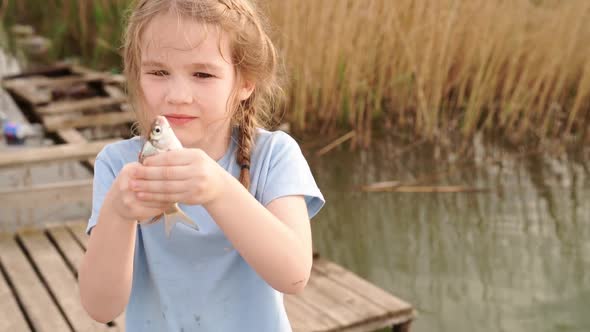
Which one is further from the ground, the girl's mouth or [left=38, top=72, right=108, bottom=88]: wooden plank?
the girl's mouth

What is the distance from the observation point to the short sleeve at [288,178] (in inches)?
56.8

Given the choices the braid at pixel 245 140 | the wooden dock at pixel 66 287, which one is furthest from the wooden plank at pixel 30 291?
the braid at pixel 245 140

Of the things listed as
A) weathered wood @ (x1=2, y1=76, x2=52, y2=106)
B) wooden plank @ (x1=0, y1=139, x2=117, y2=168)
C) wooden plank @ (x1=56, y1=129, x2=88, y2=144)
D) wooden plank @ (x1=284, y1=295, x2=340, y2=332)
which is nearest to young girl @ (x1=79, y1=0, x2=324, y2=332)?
wooden plank @ (x1=284, y1=295, x2=340, y2=332)

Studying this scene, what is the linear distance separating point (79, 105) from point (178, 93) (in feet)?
15.9

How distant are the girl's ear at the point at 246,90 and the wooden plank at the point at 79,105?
15.0 ft

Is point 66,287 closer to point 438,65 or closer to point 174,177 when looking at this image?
point 174,177

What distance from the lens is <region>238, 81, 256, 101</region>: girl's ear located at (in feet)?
5.01

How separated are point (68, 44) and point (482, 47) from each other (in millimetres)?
4660

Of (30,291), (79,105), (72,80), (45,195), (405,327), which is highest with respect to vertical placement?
(72,80)

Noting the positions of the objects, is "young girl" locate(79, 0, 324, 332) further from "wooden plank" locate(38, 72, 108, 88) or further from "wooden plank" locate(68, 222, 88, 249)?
"wooden plank" locate(38, 72, 108, 88)

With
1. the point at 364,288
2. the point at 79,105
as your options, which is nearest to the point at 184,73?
the point at 364,288

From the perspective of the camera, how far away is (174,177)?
3.80 ft

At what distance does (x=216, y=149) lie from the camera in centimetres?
153

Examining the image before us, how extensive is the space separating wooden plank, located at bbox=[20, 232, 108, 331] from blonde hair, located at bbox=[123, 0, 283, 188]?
1414mm
